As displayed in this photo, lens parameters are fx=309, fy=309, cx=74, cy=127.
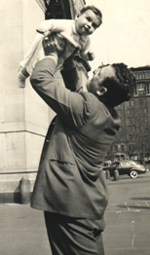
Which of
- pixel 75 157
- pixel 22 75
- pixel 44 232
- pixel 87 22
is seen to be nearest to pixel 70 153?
pixel 75 157

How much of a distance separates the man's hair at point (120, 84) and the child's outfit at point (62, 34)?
28 centimetres

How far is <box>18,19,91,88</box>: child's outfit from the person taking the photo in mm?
1957

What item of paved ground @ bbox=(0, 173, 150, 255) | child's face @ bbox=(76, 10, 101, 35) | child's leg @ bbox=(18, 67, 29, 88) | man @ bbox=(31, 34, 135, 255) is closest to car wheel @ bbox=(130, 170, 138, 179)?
paved ground @ bbox=(0, 173, 150, 255)

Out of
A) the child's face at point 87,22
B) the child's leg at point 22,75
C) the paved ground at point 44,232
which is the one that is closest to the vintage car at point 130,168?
the paved ground at point 44,232

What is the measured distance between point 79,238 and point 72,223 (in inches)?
4.0

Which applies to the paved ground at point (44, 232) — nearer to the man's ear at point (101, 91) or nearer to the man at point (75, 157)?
the man at point (75, 157)

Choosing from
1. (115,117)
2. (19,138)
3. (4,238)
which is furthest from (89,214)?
(19,138)

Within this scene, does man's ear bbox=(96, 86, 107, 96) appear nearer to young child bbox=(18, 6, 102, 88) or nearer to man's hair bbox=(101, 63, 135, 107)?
man's hair bbox=(101, 63, 135, 107)

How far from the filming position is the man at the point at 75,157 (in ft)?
6.39

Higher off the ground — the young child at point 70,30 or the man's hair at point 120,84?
the young child at point 70,30

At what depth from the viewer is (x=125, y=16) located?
11.4m

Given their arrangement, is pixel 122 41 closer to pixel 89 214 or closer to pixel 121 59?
pixel 121 59

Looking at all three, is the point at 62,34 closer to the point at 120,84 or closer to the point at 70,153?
the point at 120,84

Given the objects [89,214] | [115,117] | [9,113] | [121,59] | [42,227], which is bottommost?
[42,227]
